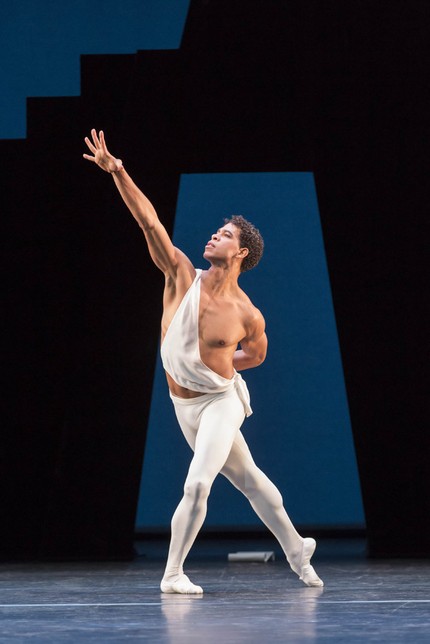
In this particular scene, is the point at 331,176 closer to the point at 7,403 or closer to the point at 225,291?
the point at 225,291

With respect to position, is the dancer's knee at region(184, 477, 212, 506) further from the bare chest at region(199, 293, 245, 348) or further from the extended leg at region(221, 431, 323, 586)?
the bare chest at region(199, 293, 245, 348)

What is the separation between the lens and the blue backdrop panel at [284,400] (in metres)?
8.34

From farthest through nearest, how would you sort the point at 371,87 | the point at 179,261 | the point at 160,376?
the point at 160,376 → the point at 371,87 → the point at 179,261

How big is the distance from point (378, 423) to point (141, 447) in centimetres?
127

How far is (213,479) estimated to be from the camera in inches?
179

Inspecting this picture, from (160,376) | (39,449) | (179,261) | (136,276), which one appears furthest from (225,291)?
(160,376)

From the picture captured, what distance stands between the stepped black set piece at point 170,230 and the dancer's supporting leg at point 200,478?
1.47 m

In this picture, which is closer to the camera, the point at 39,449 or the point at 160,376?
the point at 39,449

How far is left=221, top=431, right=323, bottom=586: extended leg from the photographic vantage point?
4.72 m

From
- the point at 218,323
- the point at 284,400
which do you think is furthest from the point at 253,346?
the point at 284,400

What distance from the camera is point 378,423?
604cm

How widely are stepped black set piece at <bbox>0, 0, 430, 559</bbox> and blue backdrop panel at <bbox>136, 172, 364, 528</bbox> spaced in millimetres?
2227

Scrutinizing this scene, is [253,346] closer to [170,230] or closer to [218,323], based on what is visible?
[218,323]

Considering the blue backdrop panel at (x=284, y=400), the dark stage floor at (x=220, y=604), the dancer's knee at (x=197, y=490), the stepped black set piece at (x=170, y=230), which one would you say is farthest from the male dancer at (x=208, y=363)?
the blue backdrop panel at (x=284, y=400)
